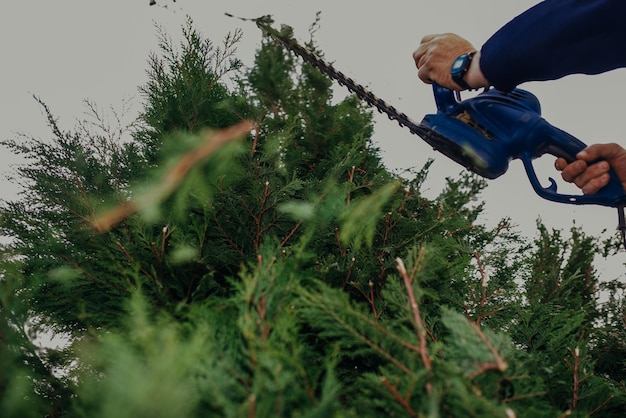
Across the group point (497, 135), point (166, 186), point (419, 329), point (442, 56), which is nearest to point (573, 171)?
point (497, 135)

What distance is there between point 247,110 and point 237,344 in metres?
2.07

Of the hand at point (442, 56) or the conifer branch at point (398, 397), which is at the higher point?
the hand at point (442, 56)

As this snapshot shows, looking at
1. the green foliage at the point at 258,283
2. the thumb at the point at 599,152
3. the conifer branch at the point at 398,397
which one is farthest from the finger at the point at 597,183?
the conifer branch at the point at 398,397

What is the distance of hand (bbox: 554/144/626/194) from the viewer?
3.04m

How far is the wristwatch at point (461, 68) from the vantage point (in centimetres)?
285

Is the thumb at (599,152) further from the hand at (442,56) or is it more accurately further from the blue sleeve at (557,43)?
the hand at (442,56)

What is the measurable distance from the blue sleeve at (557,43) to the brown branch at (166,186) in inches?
62.3

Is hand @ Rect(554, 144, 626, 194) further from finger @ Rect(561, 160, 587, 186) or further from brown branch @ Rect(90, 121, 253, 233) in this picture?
brown branch @ Rect(90, 121, 253, 233)

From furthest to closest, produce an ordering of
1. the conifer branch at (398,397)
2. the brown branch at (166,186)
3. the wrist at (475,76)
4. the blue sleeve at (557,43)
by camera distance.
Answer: the wrist at (475,76), the blue sleeve at (557,43), the brown branch at (166,186), the conifer branch at (398,397)

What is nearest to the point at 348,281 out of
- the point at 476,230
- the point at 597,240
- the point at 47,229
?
the point at 47,229

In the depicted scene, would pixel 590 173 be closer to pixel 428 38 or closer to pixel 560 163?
pixel 560 163

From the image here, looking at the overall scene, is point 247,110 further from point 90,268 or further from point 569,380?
point 569,380

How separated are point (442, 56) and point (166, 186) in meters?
2.20

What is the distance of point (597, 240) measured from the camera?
8203 millimetres
